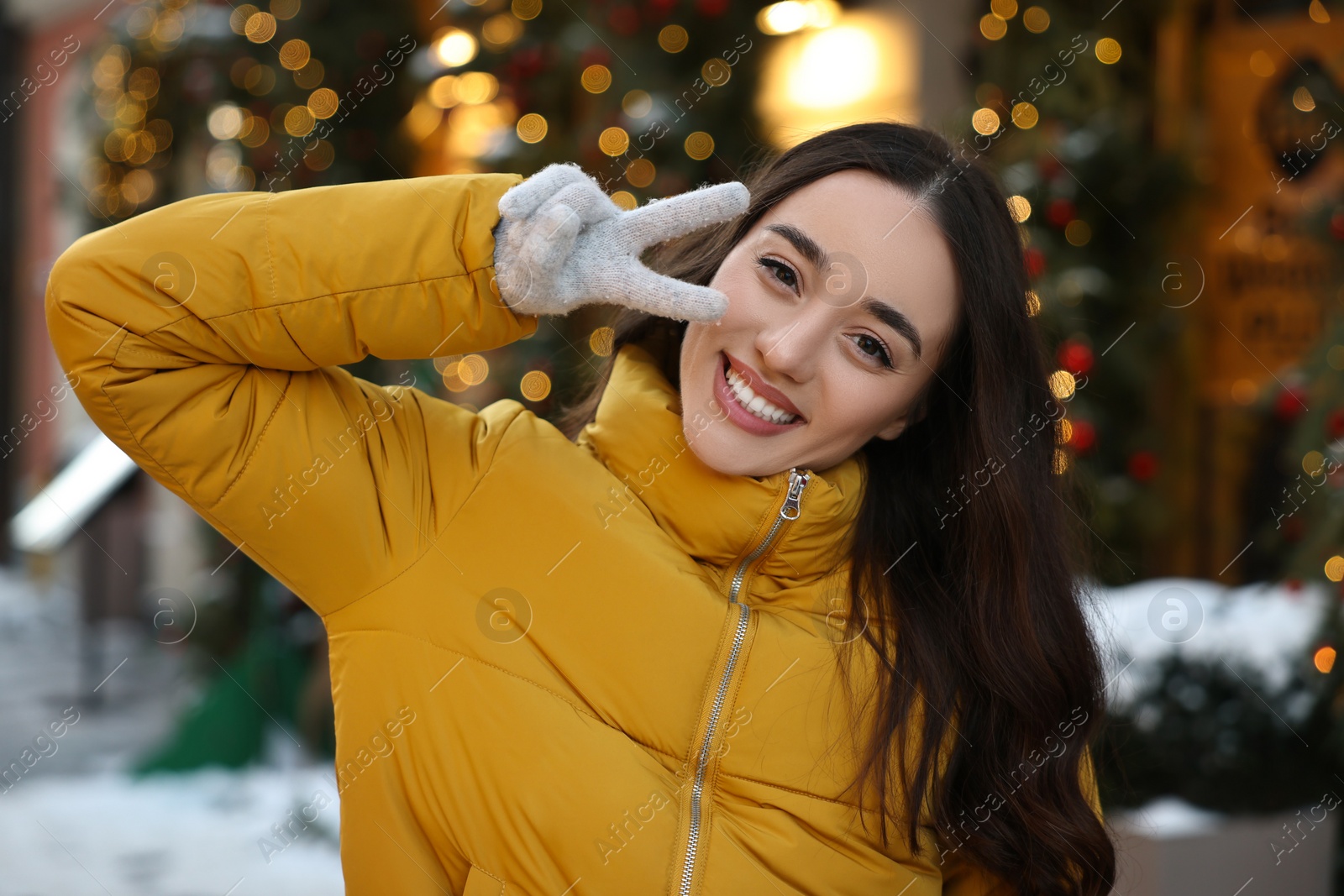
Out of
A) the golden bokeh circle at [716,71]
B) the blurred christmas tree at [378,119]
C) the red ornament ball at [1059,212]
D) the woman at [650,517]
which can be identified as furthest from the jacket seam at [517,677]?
the golden bokeh circle at [716,71]

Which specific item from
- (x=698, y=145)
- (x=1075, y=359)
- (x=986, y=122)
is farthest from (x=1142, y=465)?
(x=698, y=145)

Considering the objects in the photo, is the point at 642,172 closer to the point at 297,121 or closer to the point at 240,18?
the point at 297,121

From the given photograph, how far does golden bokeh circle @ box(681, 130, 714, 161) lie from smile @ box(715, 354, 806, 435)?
76.8 inches

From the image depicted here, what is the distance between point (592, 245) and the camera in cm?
135

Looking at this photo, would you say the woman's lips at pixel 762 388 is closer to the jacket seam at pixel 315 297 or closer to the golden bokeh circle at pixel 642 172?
the jacket seam at pixel 315 297

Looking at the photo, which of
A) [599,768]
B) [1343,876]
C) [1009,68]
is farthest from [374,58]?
[1343,876]

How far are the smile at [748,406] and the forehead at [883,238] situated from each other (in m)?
0.18

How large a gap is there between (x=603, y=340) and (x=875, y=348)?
66 cm

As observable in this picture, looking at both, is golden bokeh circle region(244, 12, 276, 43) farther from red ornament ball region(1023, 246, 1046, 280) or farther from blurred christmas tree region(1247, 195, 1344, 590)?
blurred christmas tree region(1247, 195, 1344, 590)

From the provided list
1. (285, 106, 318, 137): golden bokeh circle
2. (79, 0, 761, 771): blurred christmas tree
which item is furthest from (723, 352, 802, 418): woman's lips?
(285, 106, 318, 137): golden bokeh circle

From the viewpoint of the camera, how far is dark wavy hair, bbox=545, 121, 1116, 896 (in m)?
1.60

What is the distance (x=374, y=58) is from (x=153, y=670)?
3685 mm

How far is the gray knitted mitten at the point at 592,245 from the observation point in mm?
1310

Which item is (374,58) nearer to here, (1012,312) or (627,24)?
(627,24)
